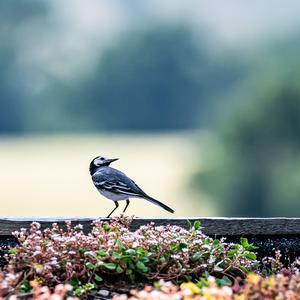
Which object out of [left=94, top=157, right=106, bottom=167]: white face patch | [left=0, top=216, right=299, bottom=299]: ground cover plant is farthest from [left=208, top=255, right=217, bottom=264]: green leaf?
[left=94, top=157, right=106, bottom=167]: white face patch

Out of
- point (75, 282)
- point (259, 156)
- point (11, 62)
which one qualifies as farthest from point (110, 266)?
point (11, 62)

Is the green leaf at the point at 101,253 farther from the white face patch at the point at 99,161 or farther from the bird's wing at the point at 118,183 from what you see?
the white face patch at the point at 99,161

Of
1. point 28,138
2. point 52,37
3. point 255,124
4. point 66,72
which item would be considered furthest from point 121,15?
point 255,124

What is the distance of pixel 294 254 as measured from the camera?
5.75m

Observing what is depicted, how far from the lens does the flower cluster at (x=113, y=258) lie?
4465 millimetres

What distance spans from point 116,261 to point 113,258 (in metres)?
0.04

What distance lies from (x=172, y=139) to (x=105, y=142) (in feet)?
15.4

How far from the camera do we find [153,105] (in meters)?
66.2

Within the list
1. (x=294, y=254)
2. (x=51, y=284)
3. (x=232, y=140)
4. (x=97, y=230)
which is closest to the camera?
(x=51, y=284)

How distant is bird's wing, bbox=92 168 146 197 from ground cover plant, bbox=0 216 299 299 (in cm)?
164

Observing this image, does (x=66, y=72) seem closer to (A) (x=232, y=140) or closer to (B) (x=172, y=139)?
(B) (x=172, y=139)

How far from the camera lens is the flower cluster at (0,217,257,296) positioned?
4.46 m

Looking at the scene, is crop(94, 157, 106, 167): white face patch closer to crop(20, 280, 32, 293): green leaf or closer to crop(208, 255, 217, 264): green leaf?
crop(208, 255, 217, 264): green leaf

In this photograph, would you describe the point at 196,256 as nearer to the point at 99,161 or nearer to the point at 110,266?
the point at 110,266
